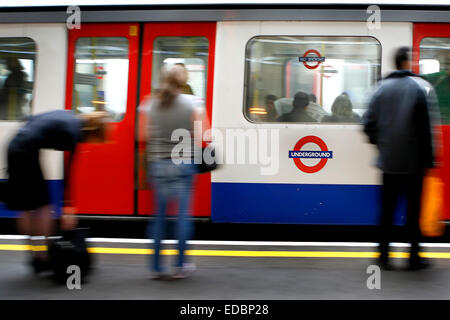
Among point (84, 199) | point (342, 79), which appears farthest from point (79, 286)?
point (342, 79)

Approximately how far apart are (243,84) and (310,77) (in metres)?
0.71

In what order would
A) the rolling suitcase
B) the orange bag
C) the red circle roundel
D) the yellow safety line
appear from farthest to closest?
1. the red circle roundel
2. the yellow safety line
3. the orange bag
4. the rolling suitcase

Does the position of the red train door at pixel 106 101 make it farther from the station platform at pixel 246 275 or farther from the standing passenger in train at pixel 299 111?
the standing passenger in train at pixel 299 111

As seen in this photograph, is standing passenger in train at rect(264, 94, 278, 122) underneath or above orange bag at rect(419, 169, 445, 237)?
above

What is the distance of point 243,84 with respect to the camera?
17.6 ft

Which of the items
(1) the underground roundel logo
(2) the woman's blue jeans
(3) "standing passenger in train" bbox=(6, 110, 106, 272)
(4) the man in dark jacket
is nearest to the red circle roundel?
(1) the underground roundel logo

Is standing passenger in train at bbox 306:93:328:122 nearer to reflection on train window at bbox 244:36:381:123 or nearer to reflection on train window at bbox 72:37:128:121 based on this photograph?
reflection on train window at bbox 244:36:381:123

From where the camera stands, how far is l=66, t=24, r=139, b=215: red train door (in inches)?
217

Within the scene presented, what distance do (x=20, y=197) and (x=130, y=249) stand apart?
4.85ft

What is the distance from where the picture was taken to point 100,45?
18.4 ft

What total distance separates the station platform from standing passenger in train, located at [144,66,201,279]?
43 cm

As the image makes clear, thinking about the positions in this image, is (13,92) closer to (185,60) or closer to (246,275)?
(185,60)

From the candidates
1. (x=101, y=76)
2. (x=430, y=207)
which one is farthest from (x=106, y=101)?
(x=430, y=207)
